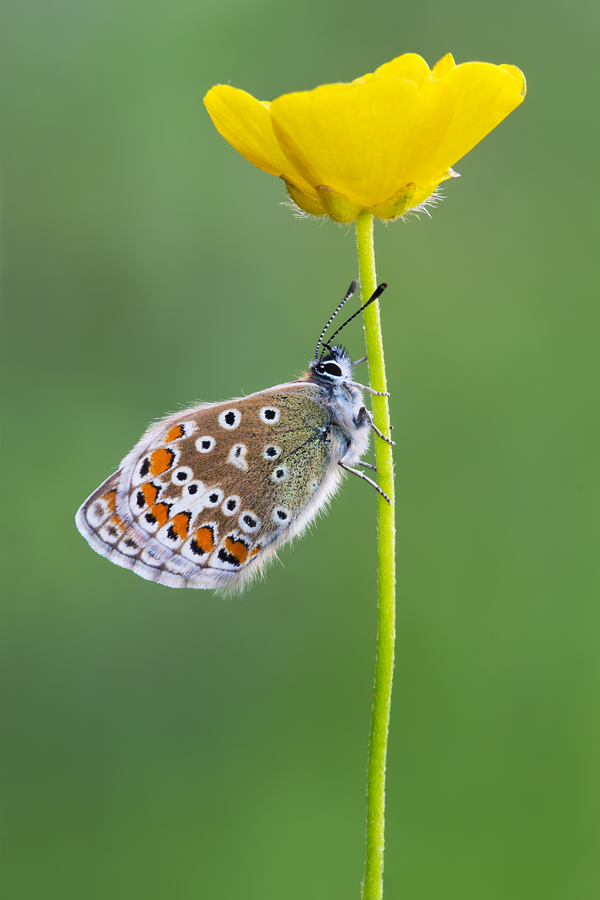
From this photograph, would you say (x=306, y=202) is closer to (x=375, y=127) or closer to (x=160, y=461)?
(x=375, y=127)

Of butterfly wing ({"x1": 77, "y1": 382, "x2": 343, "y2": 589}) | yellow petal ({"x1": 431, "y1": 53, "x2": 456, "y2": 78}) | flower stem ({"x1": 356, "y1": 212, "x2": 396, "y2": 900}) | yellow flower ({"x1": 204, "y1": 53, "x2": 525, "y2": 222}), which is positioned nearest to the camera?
flower stem ({"x1": 356, "y1": 212, "x2": 396, "y2": 900})

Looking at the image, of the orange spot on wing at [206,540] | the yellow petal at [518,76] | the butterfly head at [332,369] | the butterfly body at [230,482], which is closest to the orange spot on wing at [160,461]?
the butterfly body at [230,482]

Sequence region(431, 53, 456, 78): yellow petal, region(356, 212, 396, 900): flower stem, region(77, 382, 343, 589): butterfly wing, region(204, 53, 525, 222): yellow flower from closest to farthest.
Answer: region(356, 212, 396, 900): flower stem < region(204, 53, 525, 222): yellow flower < region(431, 53, 456, 78): yellow petal < region(77, 382, 343, 589): butterfly wing

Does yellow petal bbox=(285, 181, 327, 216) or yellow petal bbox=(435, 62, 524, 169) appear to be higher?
yellow petal bbox=(435, 62, 524, 169)

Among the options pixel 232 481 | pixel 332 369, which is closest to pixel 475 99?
pixel 332 369

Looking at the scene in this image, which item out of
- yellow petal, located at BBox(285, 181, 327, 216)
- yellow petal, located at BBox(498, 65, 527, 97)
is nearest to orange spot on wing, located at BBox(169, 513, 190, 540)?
yellow petal, located at BBox(285, 181, 327, 216)

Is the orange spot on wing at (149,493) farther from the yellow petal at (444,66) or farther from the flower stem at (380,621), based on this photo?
the yellow petal at (444,66)

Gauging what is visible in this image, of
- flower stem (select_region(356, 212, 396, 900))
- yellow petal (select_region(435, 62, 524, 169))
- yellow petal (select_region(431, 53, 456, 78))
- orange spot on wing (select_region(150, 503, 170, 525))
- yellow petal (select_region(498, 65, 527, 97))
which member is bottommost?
flower stem (select_region(356, 212, 396, 900))

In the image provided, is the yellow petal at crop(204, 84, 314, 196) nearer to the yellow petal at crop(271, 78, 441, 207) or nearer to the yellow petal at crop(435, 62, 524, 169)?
the yellow petal at crop(271, 78, 441, 207)
